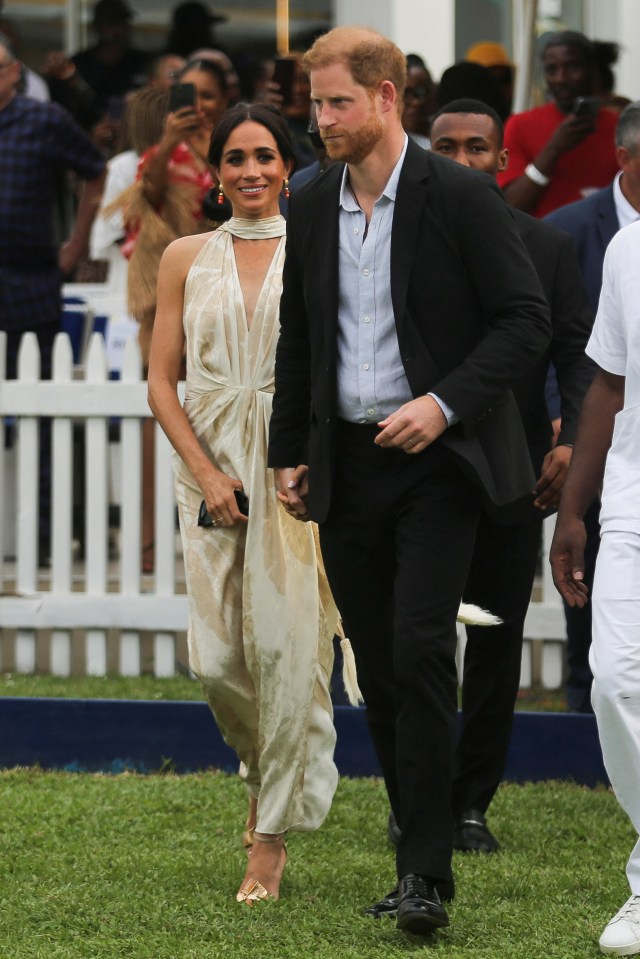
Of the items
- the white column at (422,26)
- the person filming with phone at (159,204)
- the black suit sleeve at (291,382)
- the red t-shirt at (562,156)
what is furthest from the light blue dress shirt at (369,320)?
the white column at (422,26)

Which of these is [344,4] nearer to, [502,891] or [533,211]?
[533,211]

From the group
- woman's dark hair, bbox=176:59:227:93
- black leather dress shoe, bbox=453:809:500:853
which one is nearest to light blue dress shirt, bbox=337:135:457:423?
black leather dress shoe, bbox=453:809:500:853

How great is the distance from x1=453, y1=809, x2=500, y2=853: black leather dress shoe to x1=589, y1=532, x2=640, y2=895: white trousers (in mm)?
1181

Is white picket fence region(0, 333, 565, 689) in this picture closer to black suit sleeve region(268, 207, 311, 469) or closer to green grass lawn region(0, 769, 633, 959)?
green grass lawn region(0, 769, 633, 959)

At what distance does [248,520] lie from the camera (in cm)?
491

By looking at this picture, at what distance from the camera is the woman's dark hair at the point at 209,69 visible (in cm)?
900

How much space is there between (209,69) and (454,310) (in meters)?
5.02

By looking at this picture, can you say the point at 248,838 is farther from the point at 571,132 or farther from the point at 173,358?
the point at 571,132

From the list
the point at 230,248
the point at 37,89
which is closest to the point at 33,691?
the point at 230,248

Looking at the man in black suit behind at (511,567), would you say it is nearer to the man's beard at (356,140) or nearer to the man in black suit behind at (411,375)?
the man in black suit behind at (411,375)

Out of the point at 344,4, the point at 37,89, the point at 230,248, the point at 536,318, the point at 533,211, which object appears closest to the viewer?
the point at 536,318

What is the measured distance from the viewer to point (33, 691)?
290 inches

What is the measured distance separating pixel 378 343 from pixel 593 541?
8.74ft

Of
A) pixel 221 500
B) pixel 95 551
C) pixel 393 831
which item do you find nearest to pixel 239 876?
pixel 393 831
